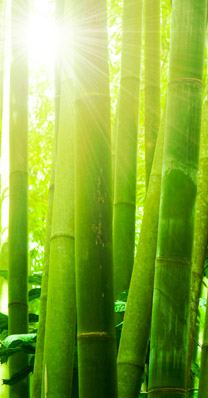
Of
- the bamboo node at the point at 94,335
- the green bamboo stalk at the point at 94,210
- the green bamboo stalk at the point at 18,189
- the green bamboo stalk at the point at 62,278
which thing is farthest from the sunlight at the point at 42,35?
the bamboo node at the point at 94,335

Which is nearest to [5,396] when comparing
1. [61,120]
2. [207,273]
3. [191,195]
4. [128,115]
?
[207,273]

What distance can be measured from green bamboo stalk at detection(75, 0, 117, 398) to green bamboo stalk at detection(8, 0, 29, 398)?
37.9 inches

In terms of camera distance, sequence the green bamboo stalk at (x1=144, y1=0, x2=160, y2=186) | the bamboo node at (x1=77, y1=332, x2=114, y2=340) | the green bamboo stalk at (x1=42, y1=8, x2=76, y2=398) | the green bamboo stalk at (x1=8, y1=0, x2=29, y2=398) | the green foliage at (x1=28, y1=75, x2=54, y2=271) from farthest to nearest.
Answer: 1. the green foliage at (x1=28, y1=75, x2=54, y2=271)
2. the green bamboo stalk at (x1=144, y1=0, x2=160, y2=186)
3. the green bamboo stalk at (x1=8, y1=0, x2=29, y2=398)
4. the green bamboo stalk at (x1=42, y1=8, x2=76, y2=398)
5. the bamboo node at (x1=77, y1=332, x2=114, y2=340)

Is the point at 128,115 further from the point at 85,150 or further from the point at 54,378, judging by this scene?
the point at 54,378

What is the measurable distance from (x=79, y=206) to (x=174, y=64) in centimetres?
52

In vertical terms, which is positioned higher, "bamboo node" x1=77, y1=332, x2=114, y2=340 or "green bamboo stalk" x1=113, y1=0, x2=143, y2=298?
"green bamboo stalk" x1=113, y1=0, x2=143, y2=298

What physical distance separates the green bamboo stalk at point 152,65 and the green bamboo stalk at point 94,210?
1.13 m

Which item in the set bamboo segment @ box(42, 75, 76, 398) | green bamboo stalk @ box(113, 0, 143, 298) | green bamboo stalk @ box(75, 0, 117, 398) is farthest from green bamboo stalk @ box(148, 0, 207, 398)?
green bamboo stalk @ box(113, 0, 143, 298)

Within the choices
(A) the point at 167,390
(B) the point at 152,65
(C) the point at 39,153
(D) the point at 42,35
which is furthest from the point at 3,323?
(C) the point at 39,153

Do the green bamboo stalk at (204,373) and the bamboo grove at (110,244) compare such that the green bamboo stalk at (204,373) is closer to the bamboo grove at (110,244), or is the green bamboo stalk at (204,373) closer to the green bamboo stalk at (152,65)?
the bamboo grove at (110,244)

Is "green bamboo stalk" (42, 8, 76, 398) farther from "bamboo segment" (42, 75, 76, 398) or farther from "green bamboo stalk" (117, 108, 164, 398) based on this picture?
"green bamboo stalk" (117, 108, 164, 398)

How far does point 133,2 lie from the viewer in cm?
270

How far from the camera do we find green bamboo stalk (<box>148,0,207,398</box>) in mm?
1588

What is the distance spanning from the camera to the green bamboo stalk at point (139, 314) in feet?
6.02
